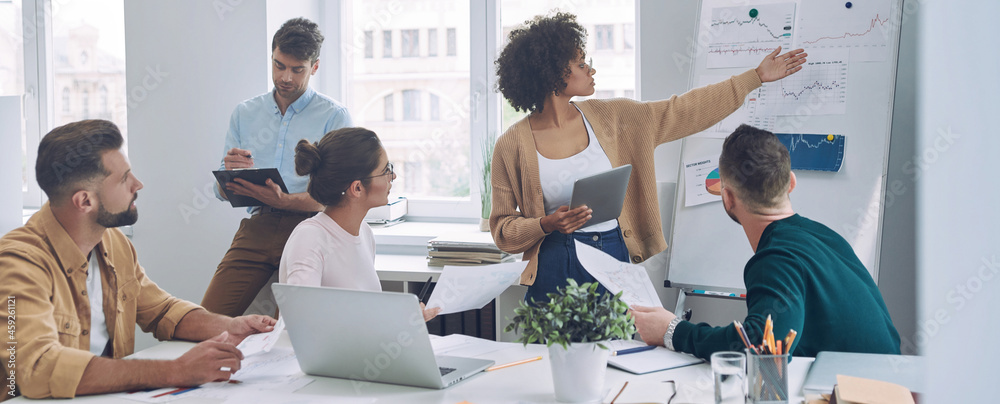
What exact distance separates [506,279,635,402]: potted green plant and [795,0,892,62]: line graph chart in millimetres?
1679

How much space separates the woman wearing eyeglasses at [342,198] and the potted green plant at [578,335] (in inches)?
29.2

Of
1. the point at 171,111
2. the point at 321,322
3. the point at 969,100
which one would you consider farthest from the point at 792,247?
the point at 171,111

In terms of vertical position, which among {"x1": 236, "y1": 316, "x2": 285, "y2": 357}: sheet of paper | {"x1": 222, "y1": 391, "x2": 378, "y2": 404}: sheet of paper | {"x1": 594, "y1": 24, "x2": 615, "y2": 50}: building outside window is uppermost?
{"x1": 594, "y1": 24, "x2": 615, "y2": 50}: building outside window

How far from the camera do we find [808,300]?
1.42m

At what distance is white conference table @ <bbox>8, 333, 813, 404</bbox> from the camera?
1.30 meters

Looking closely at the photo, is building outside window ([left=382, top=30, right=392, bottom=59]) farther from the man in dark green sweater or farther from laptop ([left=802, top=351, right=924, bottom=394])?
laptop ([left=802, top=351, right=924, bottom=394])

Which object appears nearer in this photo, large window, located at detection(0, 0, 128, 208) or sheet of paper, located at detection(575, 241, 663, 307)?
sheet of paper, located at detection(575, 241, 663, 307)

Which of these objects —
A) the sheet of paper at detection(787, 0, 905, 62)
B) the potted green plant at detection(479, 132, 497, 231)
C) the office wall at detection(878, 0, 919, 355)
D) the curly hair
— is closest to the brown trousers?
the potted green plant at detection(479, 132, 497, 231)

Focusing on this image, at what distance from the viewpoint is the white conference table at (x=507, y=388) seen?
1296mm

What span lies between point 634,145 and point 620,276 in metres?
0.88

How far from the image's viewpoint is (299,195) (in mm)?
2795

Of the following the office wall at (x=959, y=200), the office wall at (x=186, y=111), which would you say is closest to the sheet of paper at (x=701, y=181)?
the office wall at (x=186, y=111)

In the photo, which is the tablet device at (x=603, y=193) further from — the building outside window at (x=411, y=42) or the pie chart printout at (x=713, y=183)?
the building outside window at (x=411, y=42)

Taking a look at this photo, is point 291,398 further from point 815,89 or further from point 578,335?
point 815,89
